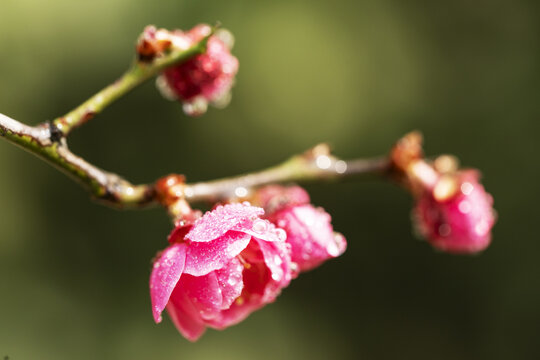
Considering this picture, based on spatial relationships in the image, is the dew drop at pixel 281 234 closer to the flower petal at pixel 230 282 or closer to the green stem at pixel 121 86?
the flower petal at pixel 230 282

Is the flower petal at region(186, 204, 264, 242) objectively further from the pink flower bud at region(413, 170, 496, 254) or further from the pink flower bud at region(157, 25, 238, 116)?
the pink flower bud at region(413, 170, 496, 254)

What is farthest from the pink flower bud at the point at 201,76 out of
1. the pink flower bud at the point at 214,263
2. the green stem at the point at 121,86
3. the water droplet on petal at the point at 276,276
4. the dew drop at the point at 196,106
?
the water droplet on petal at the point at 276,276

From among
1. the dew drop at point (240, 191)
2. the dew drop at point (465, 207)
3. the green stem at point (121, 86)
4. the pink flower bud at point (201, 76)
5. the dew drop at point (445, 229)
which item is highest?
the pink flower bud at point (201, 76)

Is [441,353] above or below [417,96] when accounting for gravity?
below

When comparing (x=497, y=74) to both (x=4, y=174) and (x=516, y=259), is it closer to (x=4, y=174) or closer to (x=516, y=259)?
(x=516, y=259)

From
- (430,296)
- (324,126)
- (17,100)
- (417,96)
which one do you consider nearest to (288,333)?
(430,296)
